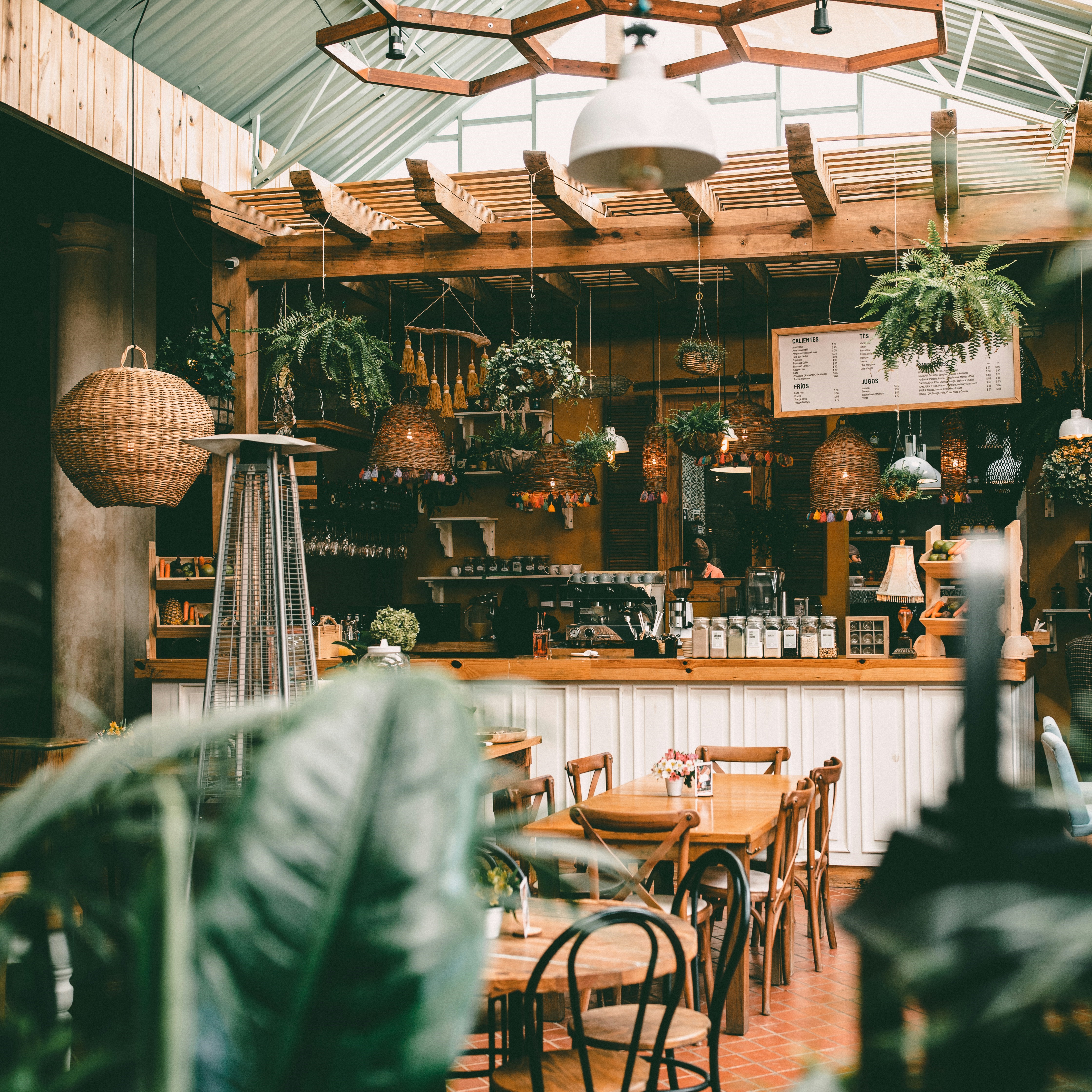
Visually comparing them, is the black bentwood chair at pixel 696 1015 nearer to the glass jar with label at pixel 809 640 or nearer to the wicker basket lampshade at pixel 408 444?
the glass jar with label at pixel 809 640

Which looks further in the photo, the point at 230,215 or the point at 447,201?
the point at 230,215

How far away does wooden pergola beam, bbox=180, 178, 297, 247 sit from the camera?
6.50 m

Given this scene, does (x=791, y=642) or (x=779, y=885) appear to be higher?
Result: (x=791, y=642)

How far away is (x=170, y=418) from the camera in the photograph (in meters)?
5.01

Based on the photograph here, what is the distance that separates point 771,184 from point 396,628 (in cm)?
342

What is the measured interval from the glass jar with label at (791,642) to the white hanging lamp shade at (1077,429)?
2173 millimetres

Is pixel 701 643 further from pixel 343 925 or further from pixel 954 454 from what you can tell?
pixel 343 925

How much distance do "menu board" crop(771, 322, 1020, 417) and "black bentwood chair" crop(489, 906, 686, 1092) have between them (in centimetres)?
475

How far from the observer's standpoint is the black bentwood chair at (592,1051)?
2393 millimetres

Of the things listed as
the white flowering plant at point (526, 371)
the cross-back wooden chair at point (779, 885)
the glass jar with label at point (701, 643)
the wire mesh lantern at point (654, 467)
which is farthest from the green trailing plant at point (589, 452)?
the cross-back wooden chair at point (779, 885)

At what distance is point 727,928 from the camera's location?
9.53 ft

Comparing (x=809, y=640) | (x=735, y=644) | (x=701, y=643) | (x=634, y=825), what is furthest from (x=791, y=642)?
(x=634, y=825)

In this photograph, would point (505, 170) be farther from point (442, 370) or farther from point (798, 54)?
point (442, 370)

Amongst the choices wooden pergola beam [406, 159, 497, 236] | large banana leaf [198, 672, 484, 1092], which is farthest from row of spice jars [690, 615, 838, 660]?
large banana leaf [198, 672, 484, 1092]
